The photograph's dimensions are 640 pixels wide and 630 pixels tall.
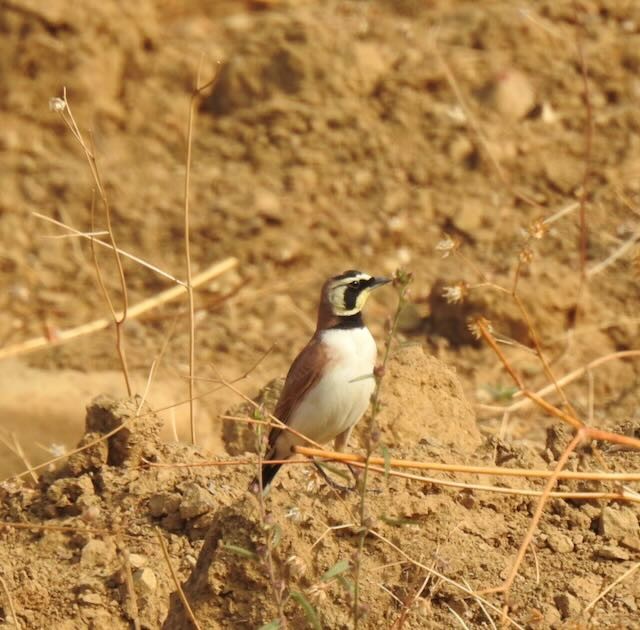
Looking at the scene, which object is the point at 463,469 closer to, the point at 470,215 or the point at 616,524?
the point at 616,524

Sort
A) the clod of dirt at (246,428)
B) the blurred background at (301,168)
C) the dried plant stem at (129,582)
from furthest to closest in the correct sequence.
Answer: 1. the blurred background at (301,168)
2. the clod of dirt at (246,428)
3. the dried plant stem at (129,582)

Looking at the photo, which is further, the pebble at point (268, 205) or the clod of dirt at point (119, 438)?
the pebble at point (268, 205)

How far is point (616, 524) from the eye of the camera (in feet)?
15.6

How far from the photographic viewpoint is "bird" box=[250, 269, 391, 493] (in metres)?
5.39

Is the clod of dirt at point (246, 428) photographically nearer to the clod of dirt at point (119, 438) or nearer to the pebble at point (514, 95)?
the clod of dirt at point (119, 438)

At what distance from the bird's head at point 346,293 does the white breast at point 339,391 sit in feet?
0.33

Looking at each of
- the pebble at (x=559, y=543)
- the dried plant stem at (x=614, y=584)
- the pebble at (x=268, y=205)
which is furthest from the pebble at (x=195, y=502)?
the pebble at (x=268, y=205)

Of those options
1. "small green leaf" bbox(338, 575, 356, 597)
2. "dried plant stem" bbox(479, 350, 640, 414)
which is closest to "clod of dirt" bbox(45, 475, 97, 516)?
"small green leaf" bbox(338, 575, 356, 597)

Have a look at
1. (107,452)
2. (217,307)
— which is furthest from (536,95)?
(107,452)

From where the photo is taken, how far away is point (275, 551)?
445 centimetres

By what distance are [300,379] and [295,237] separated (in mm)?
4836

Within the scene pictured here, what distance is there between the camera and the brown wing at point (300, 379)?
5484 millimetres

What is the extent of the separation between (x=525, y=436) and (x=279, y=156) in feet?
14.0

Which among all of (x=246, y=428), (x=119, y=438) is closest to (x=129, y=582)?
(x=119, y=438)
